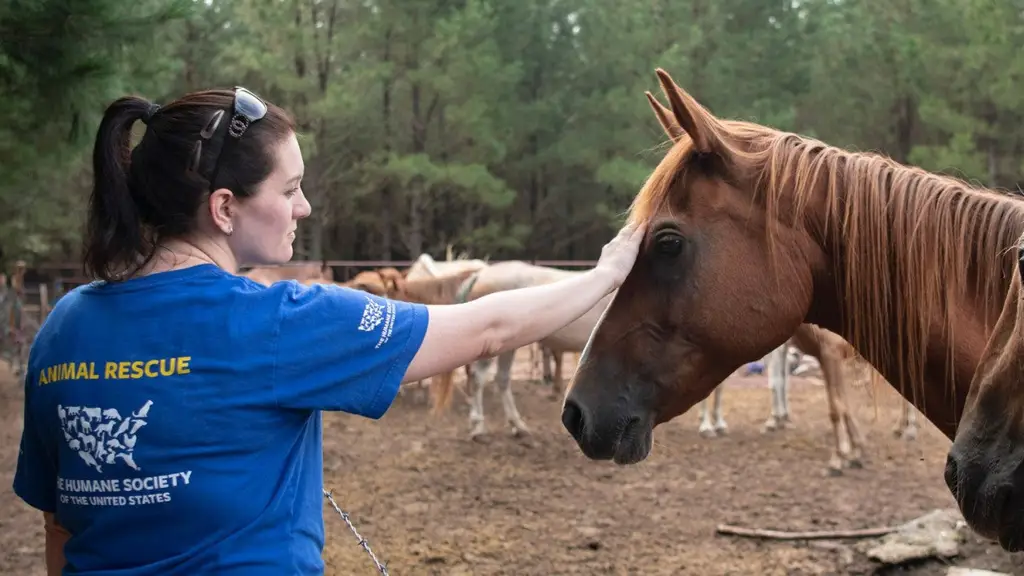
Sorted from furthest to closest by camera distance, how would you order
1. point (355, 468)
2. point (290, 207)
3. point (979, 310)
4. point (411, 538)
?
1. point (355, 468)
2. point (411, 538)
3. point (979, 310)
4. point (290, 207)

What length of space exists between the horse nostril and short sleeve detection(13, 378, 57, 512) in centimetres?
115

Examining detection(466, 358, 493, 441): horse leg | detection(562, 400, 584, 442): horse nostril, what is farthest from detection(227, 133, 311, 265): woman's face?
detection(466, 358, 493, 441): horse leg

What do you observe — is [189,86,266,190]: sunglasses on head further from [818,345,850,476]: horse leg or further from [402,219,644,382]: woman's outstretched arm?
[818,345,850,476]: horse leg

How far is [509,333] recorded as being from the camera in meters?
1.41

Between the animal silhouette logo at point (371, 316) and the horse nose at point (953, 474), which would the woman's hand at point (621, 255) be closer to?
the animal silhouette logo at point (371, 316)

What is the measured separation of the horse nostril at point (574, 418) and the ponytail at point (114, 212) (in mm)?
1128

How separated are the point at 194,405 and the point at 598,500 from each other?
195 inches

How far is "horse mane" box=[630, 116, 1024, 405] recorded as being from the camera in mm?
1958

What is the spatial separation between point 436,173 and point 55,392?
1892 centimetres

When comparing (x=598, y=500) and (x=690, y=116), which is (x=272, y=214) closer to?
(x=690, y=116)

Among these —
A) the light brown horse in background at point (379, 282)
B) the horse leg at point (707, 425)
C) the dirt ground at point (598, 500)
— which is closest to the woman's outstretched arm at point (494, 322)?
the dirt ground at point (598, 500)

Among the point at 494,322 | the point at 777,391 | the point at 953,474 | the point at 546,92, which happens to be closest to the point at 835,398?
the point at 777,391

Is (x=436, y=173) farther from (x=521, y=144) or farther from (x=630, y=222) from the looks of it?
(x=630, y=222)

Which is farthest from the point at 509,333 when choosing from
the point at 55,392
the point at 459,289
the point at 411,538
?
the point at 459,289
